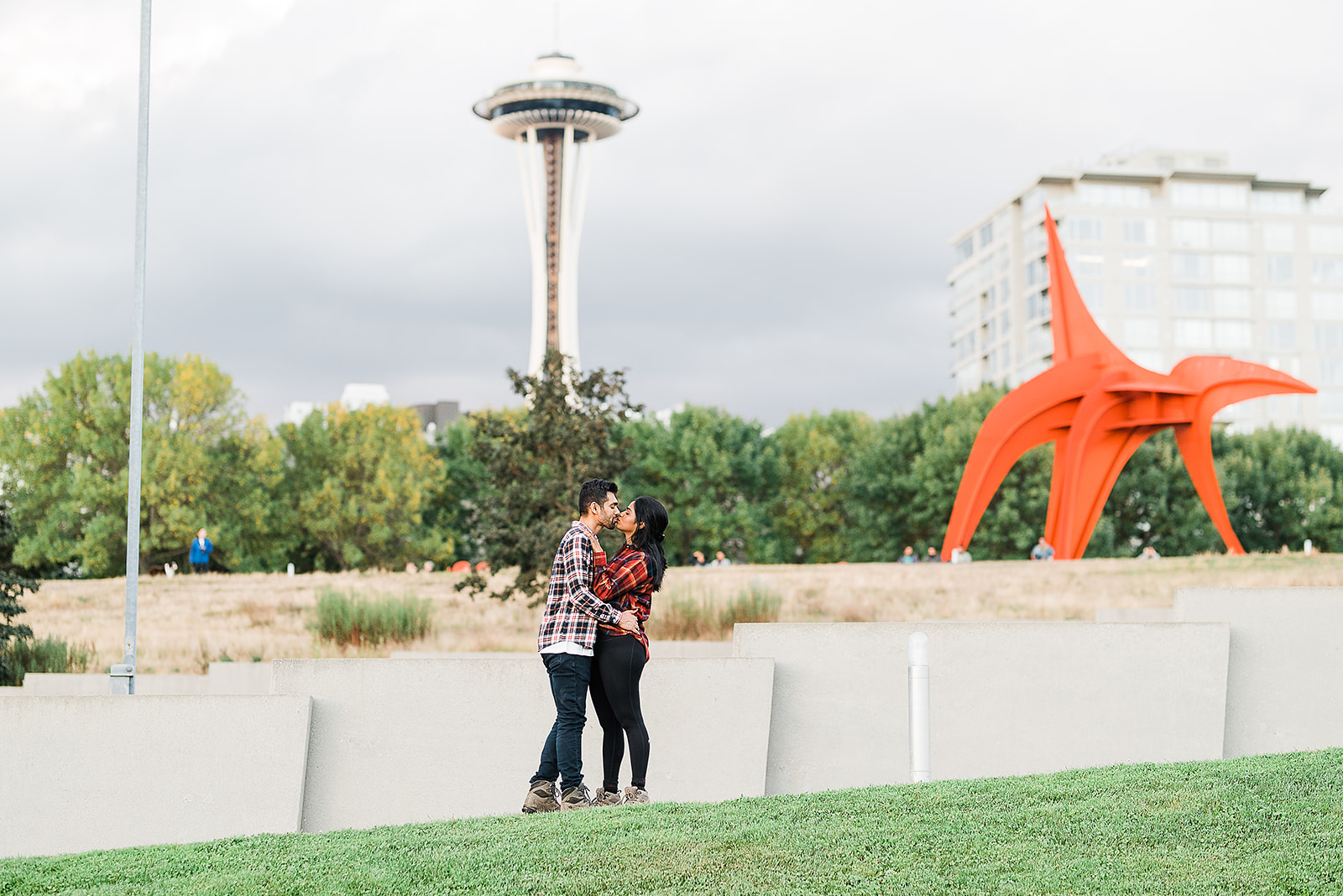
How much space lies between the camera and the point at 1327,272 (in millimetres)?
78938

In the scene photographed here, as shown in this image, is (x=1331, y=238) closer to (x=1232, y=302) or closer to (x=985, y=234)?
(x=1232, y=302)

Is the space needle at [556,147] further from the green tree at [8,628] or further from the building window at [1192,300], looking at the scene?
the green tree at [8,628]

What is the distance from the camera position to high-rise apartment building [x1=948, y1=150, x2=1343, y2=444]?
252ft

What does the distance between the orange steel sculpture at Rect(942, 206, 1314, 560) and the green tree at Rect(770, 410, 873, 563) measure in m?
27.3

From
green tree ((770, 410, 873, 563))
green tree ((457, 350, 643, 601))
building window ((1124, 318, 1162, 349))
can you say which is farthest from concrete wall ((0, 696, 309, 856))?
building window ((1124, 318, 1162, 349))

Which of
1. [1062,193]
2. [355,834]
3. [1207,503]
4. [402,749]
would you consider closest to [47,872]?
[355,834]

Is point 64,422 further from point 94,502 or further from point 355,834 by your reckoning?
point 355,834

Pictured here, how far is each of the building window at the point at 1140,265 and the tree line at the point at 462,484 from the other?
26.5 meters

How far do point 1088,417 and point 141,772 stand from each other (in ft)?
66.3

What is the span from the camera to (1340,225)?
79.4 metres

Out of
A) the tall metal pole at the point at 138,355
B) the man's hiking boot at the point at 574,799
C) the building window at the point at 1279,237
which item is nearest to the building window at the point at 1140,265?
the building window at the point at 1279,237

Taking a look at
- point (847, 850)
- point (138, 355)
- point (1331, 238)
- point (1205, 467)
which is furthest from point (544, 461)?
point (1331, 238)

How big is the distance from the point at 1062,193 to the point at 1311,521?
35552mm

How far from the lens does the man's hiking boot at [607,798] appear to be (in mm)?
6164
